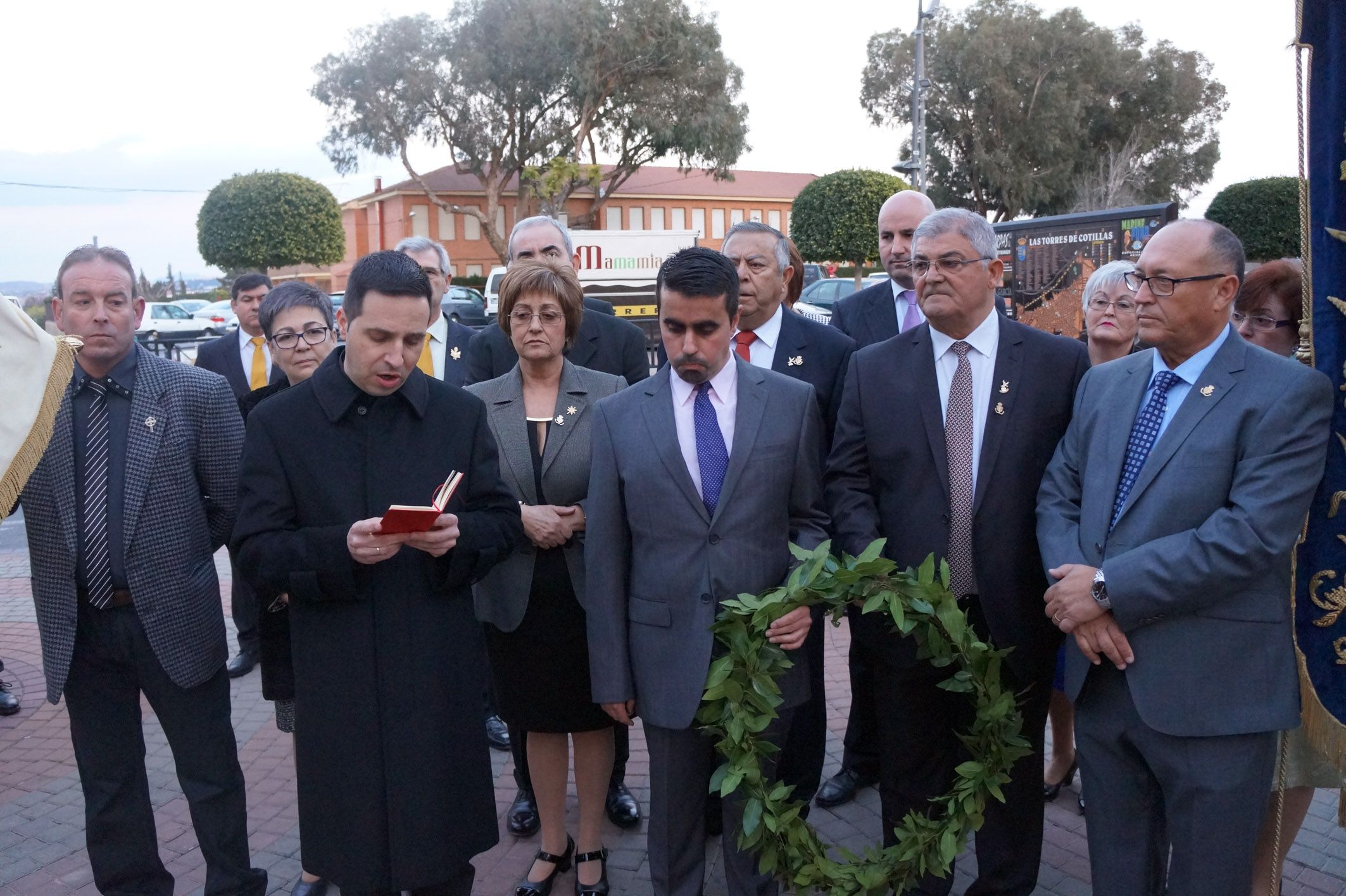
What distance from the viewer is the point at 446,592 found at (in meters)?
3.06

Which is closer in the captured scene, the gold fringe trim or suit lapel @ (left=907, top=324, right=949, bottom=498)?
the gold fringe trim

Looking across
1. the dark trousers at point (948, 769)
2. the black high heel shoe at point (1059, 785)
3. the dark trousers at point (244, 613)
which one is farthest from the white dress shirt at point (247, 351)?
the black high heel shoe at point (1059, 785)

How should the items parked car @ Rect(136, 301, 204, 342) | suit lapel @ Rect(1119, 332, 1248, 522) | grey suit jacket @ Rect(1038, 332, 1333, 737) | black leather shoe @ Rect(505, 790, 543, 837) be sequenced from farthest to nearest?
parked car @ Rect(136, 301, 204, 342)
black leather shoe @ Rect(505, 790, 543, 837)
suit lapel @ Rect(1119, 332, 1248, 522)
grey suit jacket @ Rect(1038, 332, 1333, 737)

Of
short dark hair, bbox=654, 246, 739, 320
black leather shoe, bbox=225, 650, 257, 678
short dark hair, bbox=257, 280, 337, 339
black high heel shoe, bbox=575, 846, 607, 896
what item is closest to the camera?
short dark hair, bbox=654, 246, 739, 320

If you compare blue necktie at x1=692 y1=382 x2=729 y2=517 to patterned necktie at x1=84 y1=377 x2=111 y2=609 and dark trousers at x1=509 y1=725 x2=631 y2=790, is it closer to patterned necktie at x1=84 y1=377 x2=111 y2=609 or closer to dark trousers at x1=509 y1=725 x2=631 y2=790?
dark trousers at x1=509 y1=725 x2=631 y2=790

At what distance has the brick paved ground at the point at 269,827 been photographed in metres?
3.94

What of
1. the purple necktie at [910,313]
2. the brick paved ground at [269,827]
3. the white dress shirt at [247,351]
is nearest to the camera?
the brick paved ground at [269,827]

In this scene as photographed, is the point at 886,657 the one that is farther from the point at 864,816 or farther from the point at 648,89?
the point at 648,89

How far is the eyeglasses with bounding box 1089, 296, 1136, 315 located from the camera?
4562 millimetres

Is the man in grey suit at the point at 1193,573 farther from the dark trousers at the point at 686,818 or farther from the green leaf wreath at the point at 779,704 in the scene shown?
the dark trousers at the point at 686,818

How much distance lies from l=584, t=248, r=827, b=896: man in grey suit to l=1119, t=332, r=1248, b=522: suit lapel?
3.23 feet

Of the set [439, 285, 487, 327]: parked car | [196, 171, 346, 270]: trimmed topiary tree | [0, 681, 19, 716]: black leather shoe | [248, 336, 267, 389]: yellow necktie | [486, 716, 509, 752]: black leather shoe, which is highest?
[196, 171, 346, 270]: trimmed topiary tree

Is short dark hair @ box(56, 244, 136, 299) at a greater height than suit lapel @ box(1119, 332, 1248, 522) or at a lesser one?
greater

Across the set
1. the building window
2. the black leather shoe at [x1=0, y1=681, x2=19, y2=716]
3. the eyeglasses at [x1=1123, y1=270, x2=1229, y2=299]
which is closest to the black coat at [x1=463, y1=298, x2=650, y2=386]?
the eyeglasses at [x1=1123, y1=270, x2=1229, y2=299]
